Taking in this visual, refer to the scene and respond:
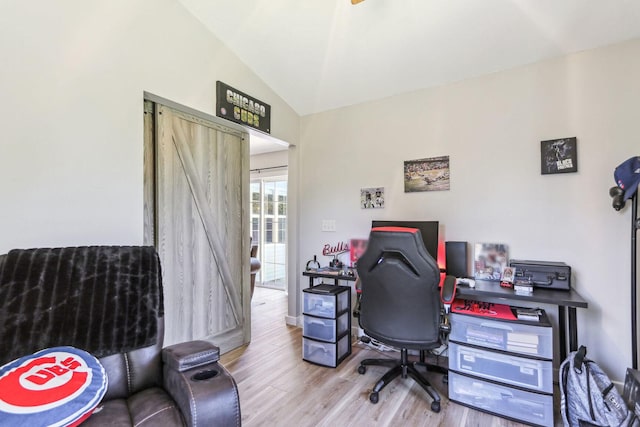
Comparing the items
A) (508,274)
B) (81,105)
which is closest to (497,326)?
(508,274)

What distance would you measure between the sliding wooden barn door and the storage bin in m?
0.77

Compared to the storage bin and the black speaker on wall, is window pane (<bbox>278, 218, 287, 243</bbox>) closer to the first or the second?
the storage bin

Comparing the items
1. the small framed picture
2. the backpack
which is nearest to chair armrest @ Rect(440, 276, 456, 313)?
the small framed picture

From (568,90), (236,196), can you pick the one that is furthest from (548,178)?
(236,196)

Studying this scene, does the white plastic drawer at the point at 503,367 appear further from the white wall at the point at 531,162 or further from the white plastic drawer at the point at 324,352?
the white plastic drawer at the point at 324,352

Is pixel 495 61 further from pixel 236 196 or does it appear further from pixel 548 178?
pixel 236 196

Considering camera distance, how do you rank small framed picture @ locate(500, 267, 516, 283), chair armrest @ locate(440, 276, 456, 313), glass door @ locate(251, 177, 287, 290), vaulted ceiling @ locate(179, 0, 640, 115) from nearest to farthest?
chair armrest @ locate(440, 276, 456, 313) → vaulted ceiling @ locate(179, 0, 640, 115) → small framed picture @ locate(500, 267, 516, 283) → glass door @ locate(251, 177, 287, 290)

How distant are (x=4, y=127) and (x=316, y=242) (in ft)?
8.52

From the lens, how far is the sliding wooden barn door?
2.33 meters

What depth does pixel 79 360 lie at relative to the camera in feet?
3.77

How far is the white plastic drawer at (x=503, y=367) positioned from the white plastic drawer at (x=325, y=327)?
0.91m

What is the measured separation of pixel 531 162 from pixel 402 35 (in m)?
1.43

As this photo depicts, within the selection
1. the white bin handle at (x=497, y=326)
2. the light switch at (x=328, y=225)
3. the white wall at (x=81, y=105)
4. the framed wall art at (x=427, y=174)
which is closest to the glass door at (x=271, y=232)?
the light switch at (x=328, y=225)

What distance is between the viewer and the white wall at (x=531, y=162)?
208 cm
